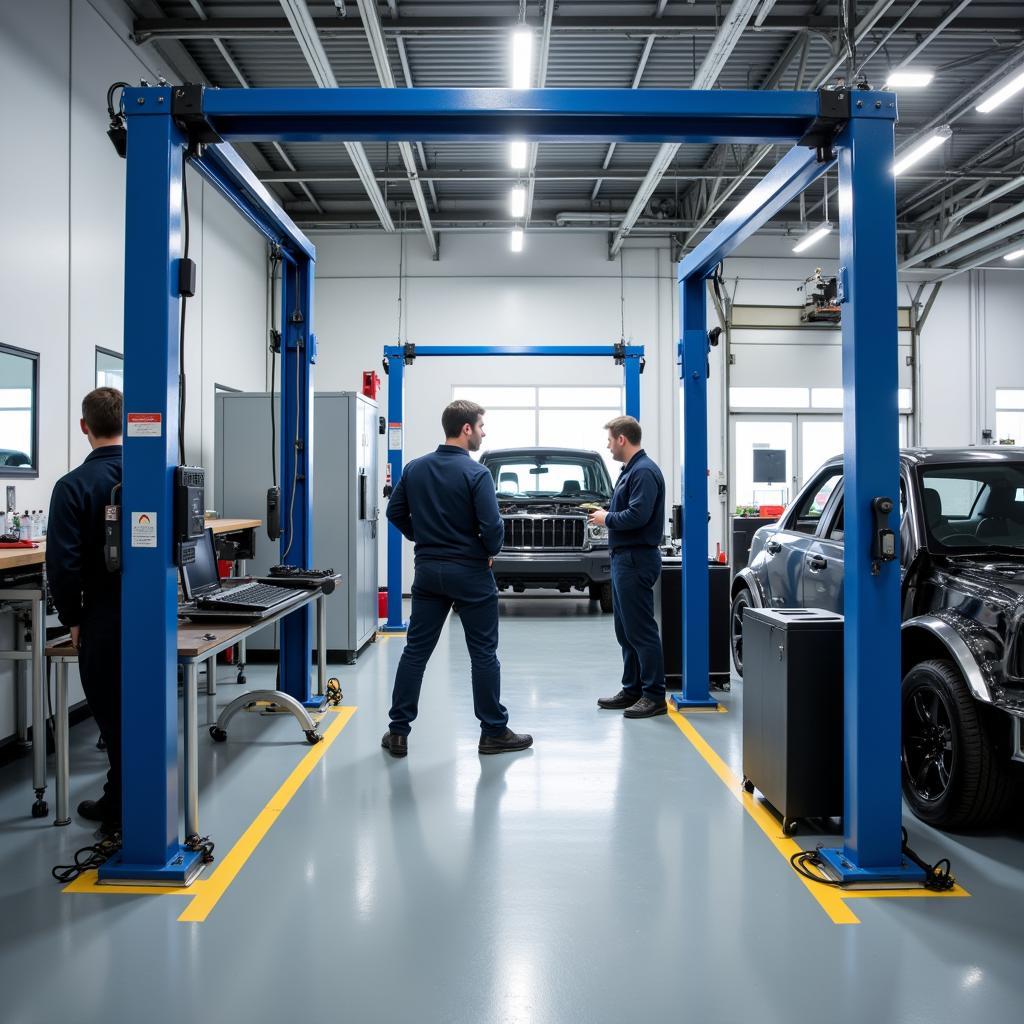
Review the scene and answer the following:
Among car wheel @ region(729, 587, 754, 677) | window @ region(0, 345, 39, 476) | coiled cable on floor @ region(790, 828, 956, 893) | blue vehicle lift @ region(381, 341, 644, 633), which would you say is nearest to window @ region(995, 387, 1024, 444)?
blue vehicle lift @ region(381, 341, 644, 633)

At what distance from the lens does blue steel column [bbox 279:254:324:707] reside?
544cm

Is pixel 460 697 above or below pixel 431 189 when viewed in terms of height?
below

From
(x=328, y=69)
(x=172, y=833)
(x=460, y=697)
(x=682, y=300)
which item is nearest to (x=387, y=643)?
(x=460, y=697)

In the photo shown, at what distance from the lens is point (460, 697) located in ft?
19.1

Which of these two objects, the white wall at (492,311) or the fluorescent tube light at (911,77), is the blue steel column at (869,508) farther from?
the white wall at (492,311)

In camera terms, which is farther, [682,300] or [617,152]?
[617,152]

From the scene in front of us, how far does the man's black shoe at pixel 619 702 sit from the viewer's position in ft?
18.1

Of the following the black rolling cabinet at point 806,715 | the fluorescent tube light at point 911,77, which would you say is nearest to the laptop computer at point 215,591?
the black rolling cabinet at point 806,715

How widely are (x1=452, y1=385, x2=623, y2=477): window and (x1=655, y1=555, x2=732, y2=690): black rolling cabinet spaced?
24.0 ft

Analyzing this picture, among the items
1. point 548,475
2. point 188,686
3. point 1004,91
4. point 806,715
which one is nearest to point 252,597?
point 188,686

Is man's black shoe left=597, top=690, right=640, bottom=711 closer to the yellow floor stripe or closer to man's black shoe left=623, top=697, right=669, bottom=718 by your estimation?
man's black shoe left=623, top=697, right=669, bottom=718

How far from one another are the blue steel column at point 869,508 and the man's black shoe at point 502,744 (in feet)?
6.17

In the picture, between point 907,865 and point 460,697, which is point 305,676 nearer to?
point 460,697

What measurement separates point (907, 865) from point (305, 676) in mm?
3630
